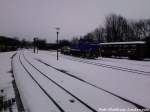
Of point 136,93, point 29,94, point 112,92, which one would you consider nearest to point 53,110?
point 29,94

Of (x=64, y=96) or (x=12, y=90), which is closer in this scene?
(x=64, y=96)

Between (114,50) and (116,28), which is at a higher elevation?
(116,28)

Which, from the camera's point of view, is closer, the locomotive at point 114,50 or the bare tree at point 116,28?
the locomotive at point 114,50

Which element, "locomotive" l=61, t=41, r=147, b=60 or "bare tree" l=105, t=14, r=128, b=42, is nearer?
"locomotive" l=61, t=41, r=147, b=60

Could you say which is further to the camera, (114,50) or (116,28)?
(116,28)

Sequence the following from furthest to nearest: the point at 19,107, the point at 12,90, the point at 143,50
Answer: the point at 143,50 → the point at 12,90 → the point at 19,107

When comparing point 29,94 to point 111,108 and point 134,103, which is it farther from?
point 134,103

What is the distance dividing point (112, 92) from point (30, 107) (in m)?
4.25

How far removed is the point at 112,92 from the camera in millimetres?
9945

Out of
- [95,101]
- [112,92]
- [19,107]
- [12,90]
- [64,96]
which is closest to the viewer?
[19,107]

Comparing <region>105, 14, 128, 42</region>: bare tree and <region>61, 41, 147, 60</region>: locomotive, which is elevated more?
<region>105, 14, 128, 42</region>: bare tree

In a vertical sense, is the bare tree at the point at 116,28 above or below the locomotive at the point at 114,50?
above

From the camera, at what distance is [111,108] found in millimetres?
7320

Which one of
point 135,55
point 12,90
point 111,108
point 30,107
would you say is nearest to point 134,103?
point 111,108
